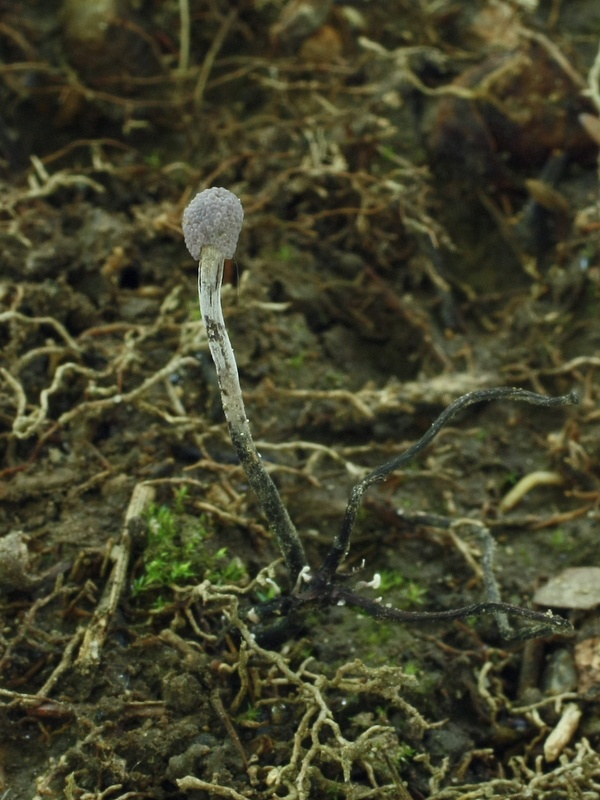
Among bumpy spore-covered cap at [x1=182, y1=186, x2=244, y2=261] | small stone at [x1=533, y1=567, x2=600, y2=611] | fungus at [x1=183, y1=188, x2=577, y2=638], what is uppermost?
bumpy spore-covered cap at [x1=182, y1=186, x2=244, y2=261]

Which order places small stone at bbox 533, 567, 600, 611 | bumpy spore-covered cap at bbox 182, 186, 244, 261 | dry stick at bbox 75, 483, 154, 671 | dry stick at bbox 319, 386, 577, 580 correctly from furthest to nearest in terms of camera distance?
small stone at bbox 533, 567, 600, 611 → dry stick at bbox 75, 483, 154, 671 → dry stick at bbox 319, 386, 577, 580 → bumpy spore-covered cap at bbox 182, 186, 244, 261

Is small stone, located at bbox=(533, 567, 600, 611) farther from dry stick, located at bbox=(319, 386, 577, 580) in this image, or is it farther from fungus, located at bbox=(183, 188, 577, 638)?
dry stick, located at bbox=(319, 386, 577, 580)

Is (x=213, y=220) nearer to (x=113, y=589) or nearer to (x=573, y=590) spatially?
(x=113, y=589)

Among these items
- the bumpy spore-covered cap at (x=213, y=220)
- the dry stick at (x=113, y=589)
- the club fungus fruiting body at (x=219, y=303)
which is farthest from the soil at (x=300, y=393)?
the bumpy spore-covered cap at (x=213, y=220)

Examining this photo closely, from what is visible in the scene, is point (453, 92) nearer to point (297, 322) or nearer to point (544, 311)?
point (544, 311)

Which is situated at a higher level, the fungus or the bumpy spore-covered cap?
the bumpy spore-covered cap

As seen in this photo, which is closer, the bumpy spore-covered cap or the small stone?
the bumpy spore-covered cap

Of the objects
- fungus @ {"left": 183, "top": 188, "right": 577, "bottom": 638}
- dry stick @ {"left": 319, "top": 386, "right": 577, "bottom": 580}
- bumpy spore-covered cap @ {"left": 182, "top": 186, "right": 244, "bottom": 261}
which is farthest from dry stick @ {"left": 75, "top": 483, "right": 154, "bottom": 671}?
bumpy spore-covered cap @ {"left": 182, "top": 186, "right": 244, "bottom": 261}

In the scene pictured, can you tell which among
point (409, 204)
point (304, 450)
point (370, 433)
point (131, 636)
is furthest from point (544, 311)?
point (131, 636)
